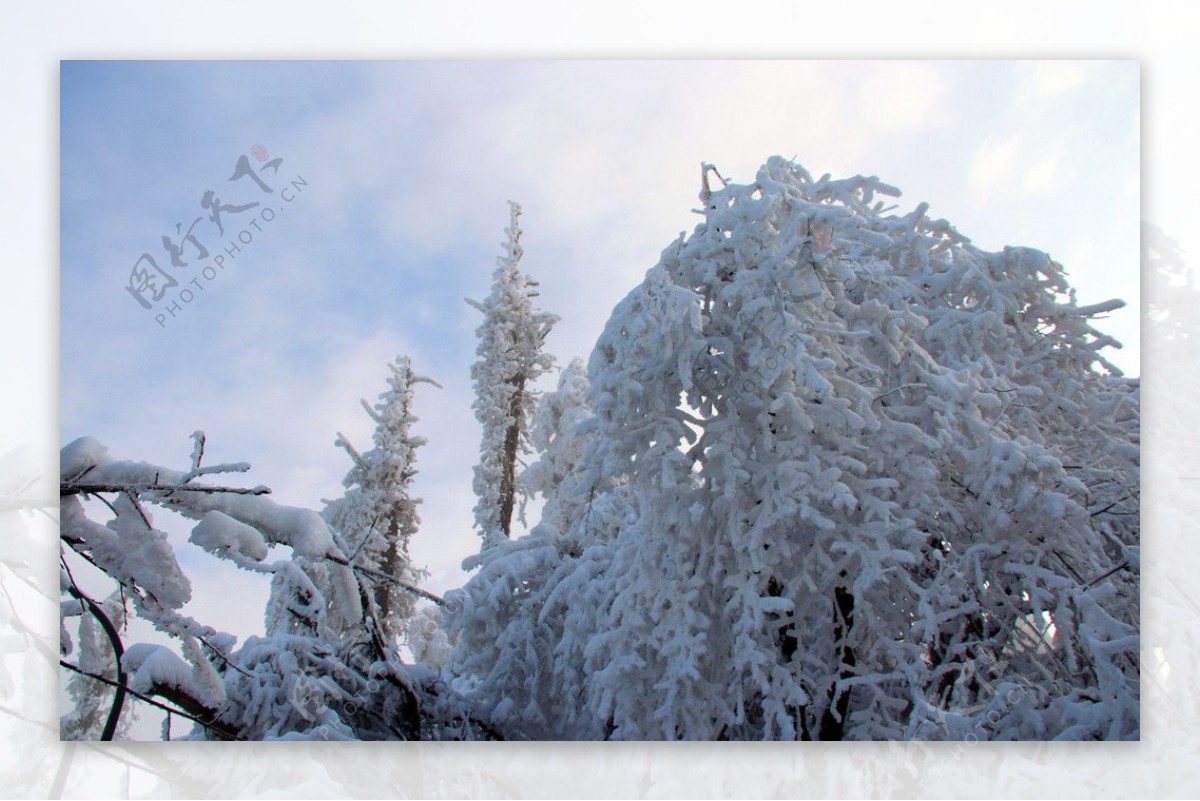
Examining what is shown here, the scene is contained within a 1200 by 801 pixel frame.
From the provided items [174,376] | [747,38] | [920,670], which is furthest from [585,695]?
[747,38]

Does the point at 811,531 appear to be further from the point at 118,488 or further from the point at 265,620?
the point at 118,488

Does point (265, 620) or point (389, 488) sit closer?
point (265, 620)

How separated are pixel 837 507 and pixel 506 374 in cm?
351

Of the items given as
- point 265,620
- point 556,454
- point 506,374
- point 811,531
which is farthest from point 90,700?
point 556,454

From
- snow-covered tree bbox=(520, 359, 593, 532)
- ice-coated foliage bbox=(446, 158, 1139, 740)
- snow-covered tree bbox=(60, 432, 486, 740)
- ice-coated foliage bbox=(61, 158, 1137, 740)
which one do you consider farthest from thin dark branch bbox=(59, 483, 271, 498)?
snow-covered tree bbox=(520, 359, 593, 532)

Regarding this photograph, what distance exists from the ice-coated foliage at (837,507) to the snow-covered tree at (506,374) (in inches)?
30.9

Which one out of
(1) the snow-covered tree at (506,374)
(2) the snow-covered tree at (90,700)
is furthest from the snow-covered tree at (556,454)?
(2) the snow-covered tree at (90,700)

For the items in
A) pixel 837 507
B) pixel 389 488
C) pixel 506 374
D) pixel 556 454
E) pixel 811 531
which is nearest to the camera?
pixel 837 507

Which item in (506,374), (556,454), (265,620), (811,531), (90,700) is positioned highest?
(506,374)

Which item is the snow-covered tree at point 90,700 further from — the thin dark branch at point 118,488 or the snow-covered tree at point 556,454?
the snow-covered tree at point 556,454

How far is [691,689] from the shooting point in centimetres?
387

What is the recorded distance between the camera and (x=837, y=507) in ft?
12.2

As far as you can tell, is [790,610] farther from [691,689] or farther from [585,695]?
[585,695]

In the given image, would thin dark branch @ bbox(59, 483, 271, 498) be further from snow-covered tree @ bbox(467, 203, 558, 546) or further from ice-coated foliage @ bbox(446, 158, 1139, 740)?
snow-covered tree @ bbox(467, 203, 558, 546)
